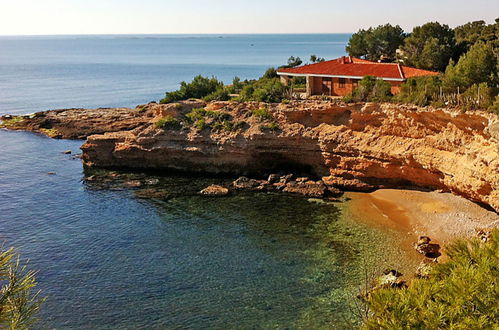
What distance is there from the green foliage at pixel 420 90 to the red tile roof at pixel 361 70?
197 inches

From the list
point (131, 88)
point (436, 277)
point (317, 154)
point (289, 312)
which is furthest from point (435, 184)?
point (131, 88)

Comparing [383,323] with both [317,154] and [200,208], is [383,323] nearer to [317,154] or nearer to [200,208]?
[200,208]

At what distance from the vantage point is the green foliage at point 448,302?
11375 mm

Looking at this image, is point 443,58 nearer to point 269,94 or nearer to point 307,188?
point 269,94

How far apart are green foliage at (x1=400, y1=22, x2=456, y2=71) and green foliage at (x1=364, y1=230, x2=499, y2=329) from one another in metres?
37.5

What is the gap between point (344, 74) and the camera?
44.5m

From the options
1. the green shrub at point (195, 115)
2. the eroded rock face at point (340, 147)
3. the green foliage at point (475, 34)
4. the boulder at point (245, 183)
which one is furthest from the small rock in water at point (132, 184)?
the green foliage at point (475, 34)

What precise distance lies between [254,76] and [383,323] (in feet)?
338

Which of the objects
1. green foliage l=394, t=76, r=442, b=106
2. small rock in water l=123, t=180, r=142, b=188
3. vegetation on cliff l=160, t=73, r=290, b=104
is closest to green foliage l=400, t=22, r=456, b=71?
green foliage l=394, t=76, r=442, b=106

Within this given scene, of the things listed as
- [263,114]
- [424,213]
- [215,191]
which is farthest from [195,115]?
[424,213]

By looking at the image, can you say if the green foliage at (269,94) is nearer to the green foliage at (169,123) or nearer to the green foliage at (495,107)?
the green foliage at (169,123)

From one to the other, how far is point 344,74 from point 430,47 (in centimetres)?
1014

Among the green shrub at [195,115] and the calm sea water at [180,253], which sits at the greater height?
the green shrub at [195,115]

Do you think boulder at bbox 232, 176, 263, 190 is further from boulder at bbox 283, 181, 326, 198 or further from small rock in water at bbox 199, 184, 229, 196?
boulder at bbox 283, 181, 326, 198
